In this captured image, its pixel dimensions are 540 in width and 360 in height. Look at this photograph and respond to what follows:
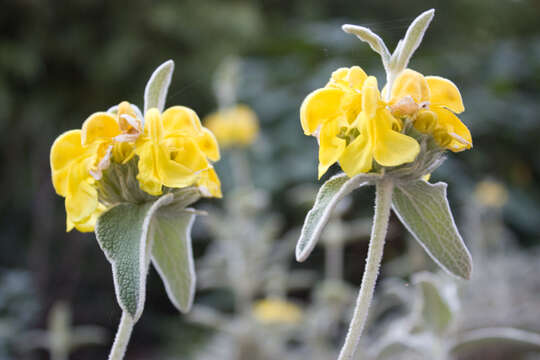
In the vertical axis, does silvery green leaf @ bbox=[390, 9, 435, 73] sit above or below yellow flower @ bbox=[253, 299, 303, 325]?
above

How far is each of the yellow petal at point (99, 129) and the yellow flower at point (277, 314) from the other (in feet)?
3.42

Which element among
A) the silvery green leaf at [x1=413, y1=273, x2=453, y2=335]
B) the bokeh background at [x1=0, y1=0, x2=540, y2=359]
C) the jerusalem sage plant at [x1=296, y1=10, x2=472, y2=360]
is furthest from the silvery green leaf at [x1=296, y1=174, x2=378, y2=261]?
the bokeh background at [x1=0, y1=0, x2=540, y2=359]

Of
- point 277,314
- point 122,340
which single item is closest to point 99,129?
point 122,340

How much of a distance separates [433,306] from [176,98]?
1736 millimetres

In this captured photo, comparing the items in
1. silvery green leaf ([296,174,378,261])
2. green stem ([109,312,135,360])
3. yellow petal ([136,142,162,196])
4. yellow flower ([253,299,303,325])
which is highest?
yellow petal ([136,142,162,196])

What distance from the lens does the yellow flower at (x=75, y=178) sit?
345 mm

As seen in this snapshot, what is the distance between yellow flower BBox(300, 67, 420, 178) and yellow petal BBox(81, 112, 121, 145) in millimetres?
133

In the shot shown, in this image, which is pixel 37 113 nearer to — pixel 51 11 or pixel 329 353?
pixel 51 11

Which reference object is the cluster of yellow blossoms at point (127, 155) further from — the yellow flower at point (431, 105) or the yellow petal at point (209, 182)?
the yellow flower at point (431, 105)

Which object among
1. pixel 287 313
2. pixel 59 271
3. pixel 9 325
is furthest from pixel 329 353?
pixel 59 271

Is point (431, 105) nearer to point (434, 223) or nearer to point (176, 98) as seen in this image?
point (434, 223)

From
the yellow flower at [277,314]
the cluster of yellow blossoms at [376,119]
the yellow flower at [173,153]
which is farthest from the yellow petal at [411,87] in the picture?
the yellow flower at [277,314]

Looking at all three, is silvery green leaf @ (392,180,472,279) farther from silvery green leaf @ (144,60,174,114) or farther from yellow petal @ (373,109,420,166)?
silvery green leaf @ (144,60,174,114)

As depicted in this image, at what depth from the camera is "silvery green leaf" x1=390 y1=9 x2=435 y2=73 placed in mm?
317
